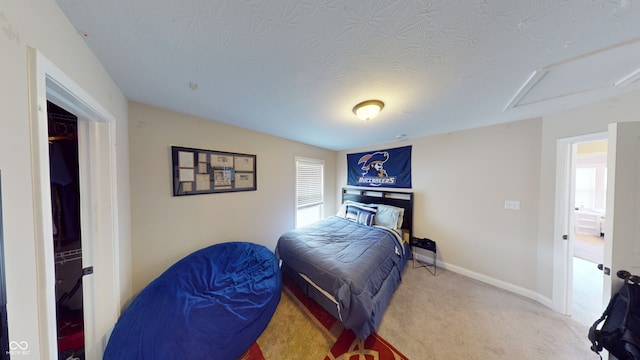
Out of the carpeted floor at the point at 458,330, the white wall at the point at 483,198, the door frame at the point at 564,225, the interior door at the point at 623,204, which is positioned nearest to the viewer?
the interior door at the point at 623,204

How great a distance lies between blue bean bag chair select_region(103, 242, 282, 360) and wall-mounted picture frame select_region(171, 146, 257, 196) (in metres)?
0.77

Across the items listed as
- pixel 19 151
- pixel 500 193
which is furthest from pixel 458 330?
pixel 19 151

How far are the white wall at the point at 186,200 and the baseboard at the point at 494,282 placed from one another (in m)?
2.57

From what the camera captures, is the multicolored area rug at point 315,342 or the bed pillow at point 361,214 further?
the bed pillow at point 361,214

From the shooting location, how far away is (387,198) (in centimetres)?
323

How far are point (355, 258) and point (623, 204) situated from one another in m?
1.91

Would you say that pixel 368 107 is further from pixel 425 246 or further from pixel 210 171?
pixel 425 246

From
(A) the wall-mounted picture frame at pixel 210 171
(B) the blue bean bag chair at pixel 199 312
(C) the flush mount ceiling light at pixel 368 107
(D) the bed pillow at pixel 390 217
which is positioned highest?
(C) the flush mount ceiling light at pixel 368 107

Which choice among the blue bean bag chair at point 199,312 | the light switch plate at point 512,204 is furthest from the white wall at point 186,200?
the light switch plate at point 512,204

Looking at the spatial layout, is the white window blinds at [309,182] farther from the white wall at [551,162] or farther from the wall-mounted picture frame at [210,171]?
the white wall at [551,162]

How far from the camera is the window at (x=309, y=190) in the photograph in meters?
3.33

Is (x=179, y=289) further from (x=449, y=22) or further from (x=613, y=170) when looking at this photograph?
(x=613, y=170)

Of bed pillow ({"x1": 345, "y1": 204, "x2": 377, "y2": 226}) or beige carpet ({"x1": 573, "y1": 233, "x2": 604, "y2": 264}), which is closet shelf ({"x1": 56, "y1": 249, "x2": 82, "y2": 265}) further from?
beige carpet ({"x1": 573, "y1": 233, "x2": 604, "y2": 264})

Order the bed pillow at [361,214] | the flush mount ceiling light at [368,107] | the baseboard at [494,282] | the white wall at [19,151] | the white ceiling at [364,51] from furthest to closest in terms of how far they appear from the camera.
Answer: the bed pillow at [361,214]
the baseboard at [494,282]
the flush mount ceiling light at [368,107]
the white ceiling at [364,51]
the white wall at [19,151]
